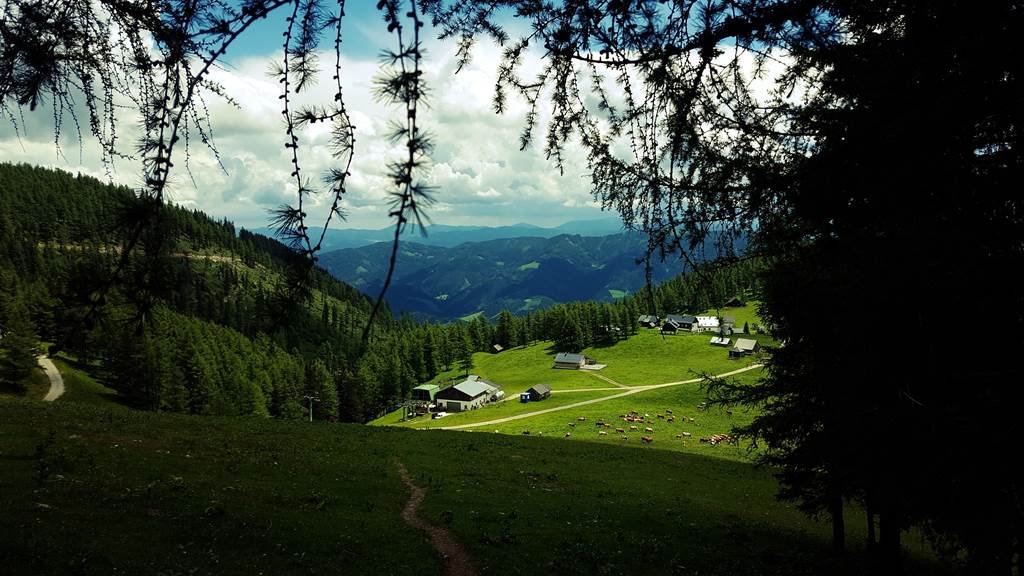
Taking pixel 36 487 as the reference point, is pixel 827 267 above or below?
above

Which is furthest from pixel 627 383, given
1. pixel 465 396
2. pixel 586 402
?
pixel 465 396

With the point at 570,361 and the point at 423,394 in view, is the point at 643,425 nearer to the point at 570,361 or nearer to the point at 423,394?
the point at 570,361

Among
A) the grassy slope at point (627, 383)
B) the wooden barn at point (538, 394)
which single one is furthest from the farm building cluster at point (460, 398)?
the wooden barn at point (538, 394)

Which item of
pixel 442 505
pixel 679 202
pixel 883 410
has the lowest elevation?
pixel 442 505

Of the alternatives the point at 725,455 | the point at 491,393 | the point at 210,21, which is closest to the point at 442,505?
the point at 210,21

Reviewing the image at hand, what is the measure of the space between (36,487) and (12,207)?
216 metres

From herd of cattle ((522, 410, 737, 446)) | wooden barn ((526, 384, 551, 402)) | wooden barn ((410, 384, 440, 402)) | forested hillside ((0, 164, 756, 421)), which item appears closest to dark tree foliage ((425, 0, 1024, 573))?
forested hillside ((0, 164, 756, 421))

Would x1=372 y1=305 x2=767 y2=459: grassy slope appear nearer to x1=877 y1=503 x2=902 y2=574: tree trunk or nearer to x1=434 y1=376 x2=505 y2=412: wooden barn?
x1=434 y1=376 x2=505 y2=412: wooden barn

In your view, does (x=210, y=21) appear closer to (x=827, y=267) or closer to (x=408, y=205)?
(x=408, y=205)

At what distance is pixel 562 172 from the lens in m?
4.72

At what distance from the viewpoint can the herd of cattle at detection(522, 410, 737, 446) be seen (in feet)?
169

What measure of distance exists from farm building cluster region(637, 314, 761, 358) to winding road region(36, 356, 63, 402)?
8105 centimetres

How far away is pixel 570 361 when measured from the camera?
9738 cm

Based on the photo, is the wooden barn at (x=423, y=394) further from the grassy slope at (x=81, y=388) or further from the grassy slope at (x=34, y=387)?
the grassy slope at (x=34, y=387)
